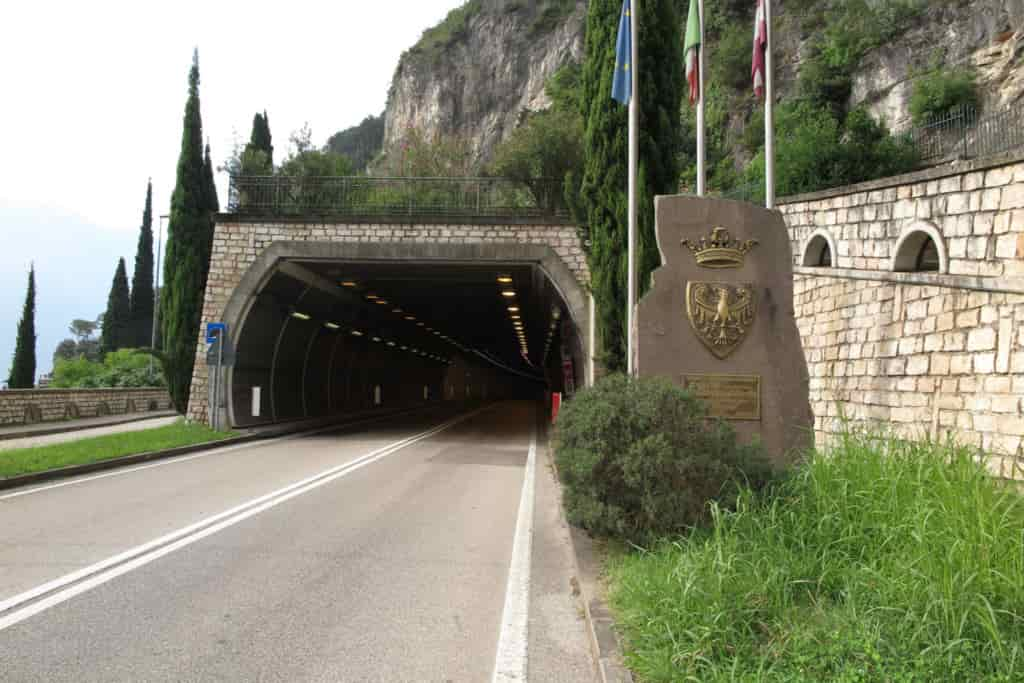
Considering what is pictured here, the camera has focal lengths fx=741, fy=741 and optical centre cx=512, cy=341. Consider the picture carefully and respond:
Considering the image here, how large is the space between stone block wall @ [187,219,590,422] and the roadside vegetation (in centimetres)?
1402

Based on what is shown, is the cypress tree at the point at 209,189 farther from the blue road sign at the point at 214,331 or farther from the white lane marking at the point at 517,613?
the white lane marking at the point at 517,613

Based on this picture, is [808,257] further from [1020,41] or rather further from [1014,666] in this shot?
[1020,41]

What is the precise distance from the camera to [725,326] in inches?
305

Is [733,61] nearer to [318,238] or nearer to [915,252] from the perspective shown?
[318,238]

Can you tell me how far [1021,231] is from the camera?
1014cm

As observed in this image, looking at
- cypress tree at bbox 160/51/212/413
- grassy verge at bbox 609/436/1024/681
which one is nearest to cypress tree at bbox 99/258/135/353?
cypress tree at bbox 160/51/212/413

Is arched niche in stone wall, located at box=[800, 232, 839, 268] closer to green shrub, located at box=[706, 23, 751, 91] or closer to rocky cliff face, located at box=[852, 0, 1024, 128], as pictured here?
rocky cliff face, located at box=[852, 0, 1024, 128]

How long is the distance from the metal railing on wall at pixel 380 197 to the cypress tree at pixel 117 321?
37.5 metres

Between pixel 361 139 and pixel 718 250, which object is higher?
pixel 361 139

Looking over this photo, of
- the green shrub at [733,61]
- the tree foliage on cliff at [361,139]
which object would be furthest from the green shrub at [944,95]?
the tree foliage on cliff at [361,139]

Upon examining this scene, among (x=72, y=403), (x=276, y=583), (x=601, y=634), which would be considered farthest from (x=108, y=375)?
(x=601, y=634)

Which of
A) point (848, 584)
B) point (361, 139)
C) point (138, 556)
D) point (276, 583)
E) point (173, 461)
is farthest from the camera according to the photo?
point (361, 139)

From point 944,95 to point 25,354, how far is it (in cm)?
4413

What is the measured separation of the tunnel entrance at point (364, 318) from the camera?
812 inches
